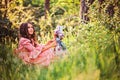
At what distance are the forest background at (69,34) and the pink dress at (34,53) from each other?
0.14 feet

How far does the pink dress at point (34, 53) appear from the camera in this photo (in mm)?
3912

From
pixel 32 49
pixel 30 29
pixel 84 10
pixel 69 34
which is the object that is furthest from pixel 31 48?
pixel 84 10

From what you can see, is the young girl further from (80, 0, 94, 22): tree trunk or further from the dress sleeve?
(80, 0, 94, 22): tree trunk

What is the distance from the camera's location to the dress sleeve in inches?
154

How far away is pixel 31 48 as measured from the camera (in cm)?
391

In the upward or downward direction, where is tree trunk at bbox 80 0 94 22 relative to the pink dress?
upward

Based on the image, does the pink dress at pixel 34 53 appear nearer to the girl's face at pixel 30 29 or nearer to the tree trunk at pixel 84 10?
the girl's face at pixel 30 29

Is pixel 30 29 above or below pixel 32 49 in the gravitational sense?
above

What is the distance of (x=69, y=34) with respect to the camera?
3.92m

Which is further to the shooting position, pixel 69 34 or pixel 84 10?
pixel 84 10

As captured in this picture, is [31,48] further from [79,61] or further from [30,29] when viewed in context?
[79,61]

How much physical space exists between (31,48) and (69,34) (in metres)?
0.26

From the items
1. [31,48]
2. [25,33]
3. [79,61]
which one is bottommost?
[79,61]

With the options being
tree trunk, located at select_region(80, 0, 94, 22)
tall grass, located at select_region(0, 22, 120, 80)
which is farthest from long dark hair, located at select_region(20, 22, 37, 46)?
tree trunk, located at select_region(80, 0, 94, 22)
